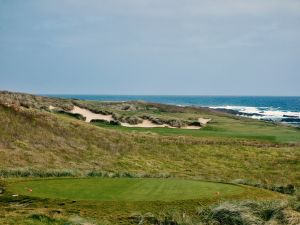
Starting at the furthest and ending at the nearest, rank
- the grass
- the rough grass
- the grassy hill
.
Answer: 1. the rough grass
2. the grassy hill
3. the grass

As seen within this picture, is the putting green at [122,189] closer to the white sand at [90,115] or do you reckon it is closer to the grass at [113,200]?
the grass at [113,200]

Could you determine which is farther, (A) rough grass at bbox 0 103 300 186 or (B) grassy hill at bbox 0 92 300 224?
(A) rough grass at bbox 0 103 300 186

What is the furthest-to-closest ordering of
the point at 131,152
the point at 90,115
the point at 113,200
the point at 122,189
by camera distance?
1. the point at 90,115
2. the point at 131,152
3. the point at 122,189
4. the point at 113,200

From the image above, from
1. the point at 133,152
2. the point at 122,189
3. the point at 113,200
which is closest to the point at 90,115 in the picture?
the point at 133,152

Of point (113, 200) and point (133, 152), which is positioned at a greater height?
point (113, 200)

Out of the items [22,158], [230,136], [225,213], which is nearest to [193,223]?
[225,213]

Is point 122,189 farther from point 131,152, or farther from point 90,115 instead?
point 90,115

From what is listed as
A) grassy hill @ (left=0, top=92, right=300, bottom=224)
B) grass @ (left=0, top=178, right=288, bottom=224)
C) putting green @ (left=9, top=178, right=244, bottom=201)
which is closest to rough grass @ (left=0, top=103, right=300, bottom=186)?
grassy hill @ (left=0, top=92, right=300, bottom=224)

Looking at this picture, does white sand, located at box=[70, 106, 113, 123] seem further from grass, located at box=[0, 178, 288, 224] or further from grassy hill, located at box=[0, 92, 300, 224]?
grass, located at box=[0, 178, 288, 224]

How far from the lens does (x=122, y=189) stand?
16.0 metres

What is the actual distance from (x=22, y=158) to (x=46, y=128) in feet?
18.7

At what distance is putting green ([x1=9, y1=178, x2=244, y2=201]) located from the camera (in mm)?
15202

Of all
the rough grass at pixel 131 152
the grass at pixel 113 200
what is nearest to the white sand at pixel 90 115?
the rough grass at pixel 131 152

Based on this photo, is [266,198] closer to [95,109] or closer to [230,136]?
[230,136]
